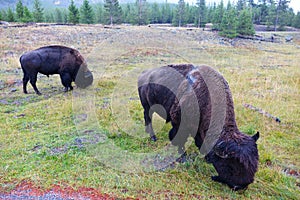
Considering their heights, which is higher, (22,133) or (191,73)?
(191,73)

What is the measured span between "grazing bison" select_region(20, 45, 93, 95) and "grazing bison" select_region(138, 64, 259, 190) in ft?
18.5

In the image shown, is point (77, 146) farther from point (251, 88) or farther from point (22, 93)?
point (251, 88)

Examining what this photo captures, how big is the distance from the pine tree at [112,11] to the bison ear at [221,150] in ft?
180

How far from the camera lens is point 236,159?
3.49m

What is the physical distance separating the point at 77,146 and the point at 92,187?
5.48ft

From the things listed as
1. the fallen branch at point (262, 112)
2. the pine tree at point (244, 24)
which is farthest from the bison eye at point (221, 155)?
the pine tree at point (244, 24)

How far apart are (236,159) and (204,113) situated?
3.58 ft

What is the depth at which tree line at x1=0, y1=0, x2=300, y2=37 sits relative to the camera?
1615 inches

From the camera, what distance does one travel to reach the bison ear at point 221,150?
3.61 metres

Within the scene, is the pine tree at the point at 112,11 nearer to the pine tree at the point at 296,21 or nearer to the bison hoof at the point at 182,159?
the pine tree at the point at 296,21

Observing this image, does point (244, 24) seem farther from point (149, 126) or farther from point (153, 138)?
point (153, 138)

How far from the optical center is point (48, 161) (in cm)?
491

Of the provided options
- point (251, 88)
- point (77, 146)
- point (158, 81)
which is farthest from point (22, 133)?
point (251, 88)

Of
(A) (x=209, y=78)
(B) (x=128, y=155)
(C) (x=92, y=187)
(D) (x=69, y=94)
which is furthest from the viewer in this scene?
(D) (x=69, y=94)
